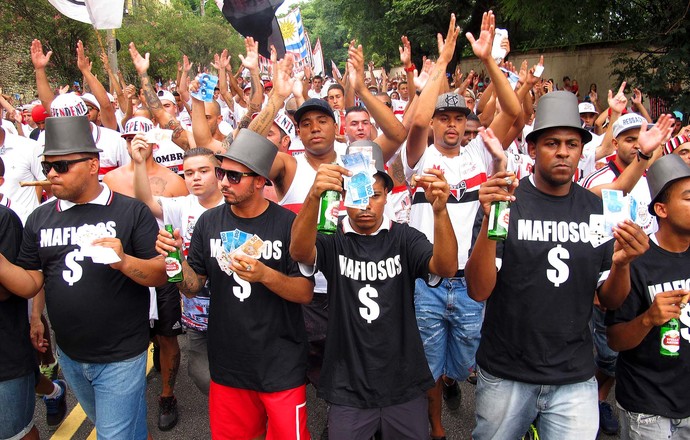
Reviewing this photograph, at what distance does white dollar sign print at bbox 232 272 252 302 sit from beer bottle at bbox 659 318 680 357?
2.31 metres

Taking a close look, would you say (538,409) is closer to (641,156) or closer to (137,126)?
(641,156)

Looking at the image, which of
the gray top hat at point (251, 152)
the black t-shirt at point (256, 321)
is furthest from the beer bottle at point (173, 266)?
the gray top hat at point (251, 152)

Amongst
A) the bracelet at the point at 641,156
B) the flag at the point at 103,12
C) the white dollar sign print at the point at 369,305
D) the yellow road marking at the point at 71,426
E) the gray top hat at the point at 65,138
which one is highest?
the flag at the point at 103,12

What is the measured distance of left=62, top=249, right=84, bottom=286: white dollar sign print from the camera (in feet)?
10.9

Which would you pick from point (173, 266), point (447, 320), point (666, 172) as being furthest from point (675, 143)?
point (173, 266)

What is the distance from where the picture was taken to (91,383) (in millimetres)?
3508

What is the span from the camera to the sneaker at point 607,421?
4.27 meters

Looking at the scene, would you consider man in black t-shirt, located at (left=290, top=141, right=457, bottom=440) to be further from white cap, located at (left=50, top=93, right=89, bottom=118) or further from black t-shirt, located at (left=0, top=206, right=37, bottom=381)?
white cap, located at (left=50, top=93, right=89, bottom=118)

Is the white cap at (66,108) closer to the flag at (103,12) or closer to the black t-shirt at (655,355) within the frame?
the flag at (103,12)

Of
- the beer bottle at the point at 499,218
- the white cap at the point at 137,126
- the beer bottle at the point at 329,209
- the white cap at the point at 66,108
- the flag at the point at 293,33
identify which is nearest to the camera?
the beer bottle at the point at 499,218

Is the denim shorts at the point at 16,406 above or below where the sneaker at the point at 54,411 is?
above

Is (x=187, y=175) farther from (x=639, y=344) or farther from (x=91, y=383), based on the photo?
(x=639, y=344)

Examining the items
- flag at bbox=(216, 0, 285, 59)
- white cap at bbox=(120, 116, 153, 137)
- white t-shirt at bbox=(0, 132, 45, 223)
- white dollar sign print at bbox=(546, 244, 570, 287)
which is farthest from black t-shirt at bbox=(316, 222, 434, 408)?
flag at bbox=(216, 0, 285, 59)

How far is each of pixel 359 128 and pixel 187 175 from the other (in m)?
1.67
